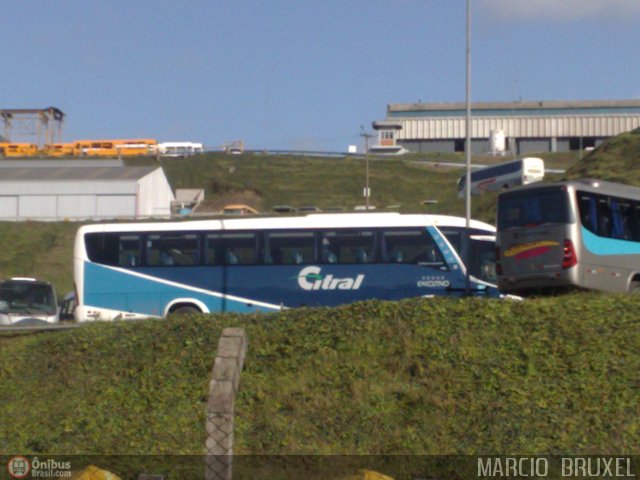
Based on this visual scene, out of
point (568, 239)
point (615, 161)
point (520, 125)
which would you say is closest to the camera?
point (568, 239)

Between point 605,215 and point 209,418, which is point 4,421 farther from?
point 605,215

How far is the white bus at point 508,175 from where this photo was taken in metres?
52.4

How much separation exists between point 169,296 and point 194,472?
1665 centimetres

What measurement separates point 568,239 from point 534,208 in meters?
1.18

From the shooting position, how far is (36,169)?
65812 millimetres

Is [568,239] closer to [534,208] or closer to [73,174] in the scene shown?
[534,208]

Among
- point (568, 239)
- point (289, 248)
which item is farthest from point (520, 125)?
point (568, 239)

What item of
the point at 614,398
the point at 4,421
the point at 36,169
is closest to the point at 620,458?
the point at 614,398

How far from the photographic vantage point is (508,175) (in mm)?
53719

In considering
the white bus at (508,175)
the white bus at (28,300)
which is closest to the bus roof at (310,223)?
the white bus at (28,300)

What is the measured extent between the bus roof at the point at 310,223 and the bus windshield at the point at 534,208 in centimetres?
467

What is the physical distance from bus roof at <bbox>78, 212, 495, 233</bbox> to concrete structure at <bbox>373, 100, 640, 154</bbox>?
68.9 m

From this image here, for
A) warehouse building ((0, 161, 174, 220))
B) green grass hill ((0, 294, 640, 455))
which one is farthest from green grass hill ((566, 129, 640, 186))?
green grass hill ((0, 294, 640, 455))

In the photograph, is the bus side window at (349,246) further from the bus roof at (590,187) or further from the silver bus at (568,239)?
the bus roof at (590,187)
